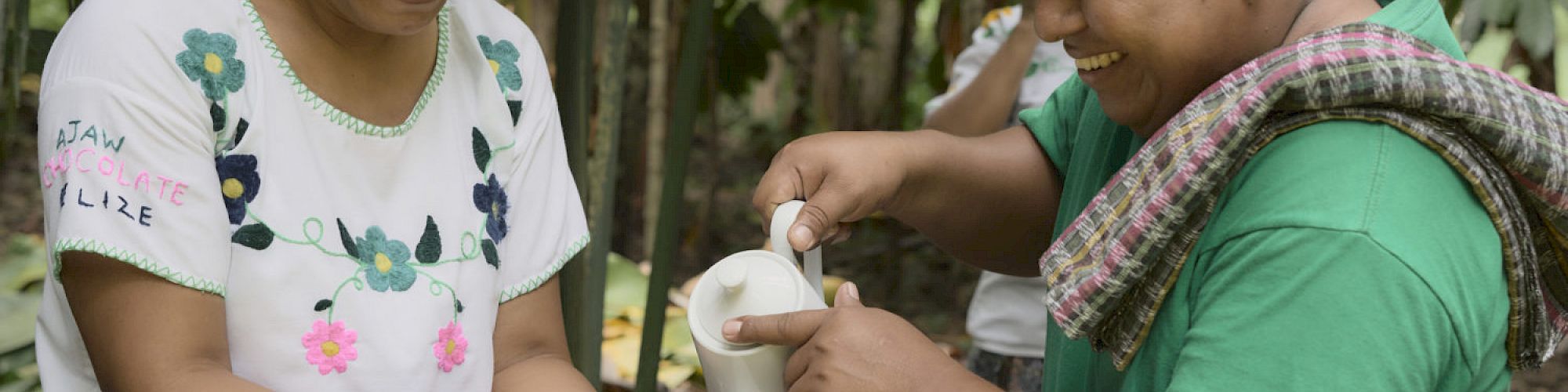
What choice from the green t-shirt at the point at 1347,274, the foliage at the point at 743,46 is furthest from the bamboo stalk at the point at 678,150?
the foliage at the point at 743,46

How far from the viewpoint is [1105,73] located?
1.16 meters

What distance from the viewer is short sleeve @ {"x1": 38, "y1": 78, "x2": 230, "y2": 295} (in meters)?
1.01

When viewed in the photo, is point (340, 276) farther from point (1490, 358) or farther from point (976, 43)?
point (976, 43)

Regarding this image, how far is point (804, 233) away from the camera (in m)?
1.26

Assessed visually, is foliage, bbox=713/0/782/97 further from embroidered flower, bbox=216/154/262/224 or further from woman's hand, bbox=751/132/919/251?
embroidered flower, bbox=216/154/262/224

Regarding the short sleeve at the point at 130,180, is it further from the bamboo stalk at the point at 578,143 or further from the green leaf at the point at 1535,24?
the green leaf at the point at 1535,24

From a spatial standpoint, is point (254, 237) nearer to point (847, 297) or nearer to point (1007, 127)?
point (847, 297)

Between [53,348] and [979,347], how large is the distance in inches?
64.8

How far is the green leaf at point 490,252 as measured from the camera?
1.29 metres

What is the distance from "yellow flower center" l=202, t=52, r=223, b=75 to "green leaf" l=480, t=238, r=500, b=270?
29cm

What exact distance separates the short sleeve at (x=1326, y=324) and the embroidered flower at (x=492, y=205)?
683mm

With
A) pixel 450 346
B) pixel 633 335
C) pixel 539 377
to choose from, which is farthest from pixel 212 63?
pixel 633 335

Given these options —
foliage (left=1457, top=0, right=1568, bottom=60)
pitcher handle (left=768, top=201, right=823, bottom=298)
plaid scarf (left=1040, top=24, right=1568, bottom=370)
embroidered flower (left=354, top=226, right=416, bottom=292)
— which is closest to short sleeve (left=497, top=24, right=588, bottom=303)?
embroidered flower (left=354, top=226, right=416, bottom=292)

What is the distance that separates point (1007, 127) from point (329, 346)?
1533 millimetres
